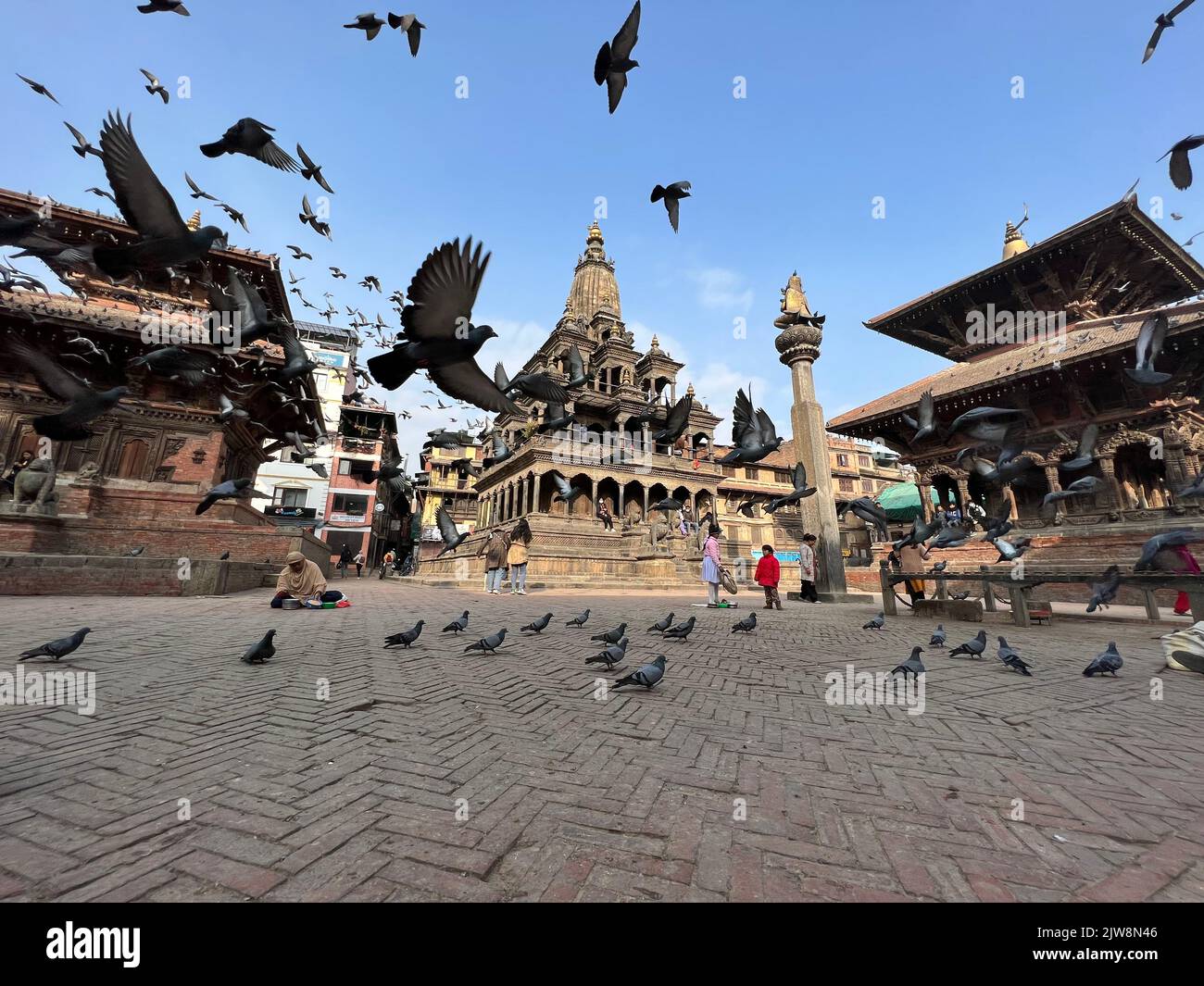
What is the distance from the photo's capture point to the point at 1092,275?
60.8 feet

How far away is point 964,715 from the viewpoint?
3725 mm

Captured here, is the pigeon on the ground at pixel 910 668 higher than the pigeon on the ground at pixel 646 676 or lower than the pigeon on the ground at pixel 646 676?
lower

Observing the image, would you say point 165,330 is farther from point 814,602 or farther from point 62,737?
point 814,602

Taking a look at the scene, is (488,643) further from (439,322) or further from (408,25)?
(408,25)

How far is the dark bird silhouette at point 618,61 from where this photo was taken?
199 inches

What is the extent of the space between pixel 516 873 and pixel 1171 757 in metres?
3.97

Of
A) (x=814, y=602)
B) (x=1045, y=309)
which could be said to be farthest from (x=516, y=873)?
(x=1045, y=309)

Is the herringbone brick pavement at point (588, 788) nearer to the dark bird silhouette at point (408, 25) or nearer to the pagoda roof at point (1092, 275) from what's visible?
the dark bird silhouette at point (408, 25)

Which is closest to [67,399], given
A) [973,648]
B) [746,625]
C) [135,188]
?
[135,188]

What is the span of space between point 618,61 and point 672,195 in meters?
2.32

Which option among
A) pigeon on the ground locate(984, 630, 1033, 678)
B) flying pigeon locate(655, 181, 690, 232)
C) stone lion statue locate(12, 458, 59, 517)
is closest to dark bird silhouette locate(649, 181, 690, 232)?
flying pigeon locate(655, 181, 690, 232)

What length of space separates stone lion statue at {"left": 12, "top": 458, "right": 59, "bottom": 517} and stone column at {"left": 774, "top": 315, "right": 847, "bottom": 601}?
21.4 metres

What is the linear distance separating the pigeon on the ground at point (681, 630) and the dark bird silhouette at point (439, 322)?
391 centimetres

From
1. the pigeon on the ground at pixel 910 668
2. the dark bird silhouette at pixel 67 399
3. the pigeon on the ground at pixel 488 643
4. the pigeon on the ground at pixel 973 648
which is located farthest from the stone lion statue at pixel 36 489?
the pigeon on the ground at pixel 973 648
